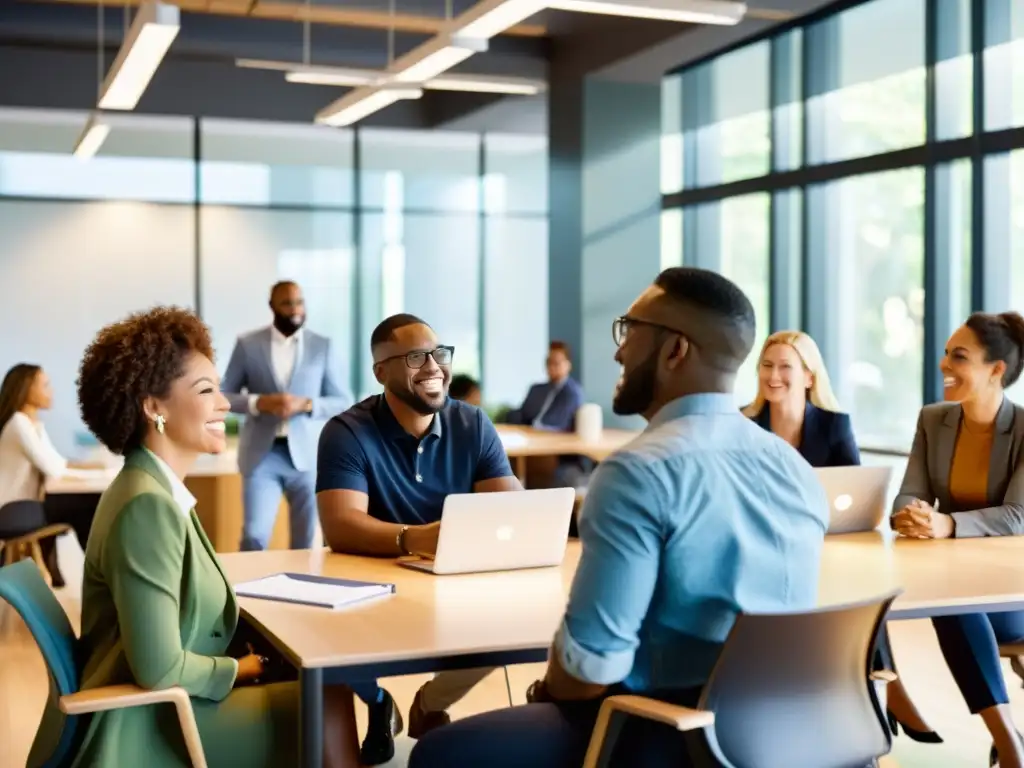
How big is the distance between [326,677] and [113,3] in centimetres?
818

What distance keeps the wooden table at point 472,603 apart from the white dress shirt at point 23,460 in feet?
10.1

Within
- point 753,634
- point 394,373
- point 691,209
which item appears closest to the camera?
point 753,634

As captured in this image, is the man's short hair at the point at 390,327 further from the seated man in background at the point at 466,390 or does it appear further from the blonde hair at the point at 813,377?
the seated man in background at the point at 466,390

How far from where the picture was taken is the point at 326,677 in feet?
7.58

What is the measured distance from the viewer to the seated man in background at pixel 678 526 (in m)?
2.07

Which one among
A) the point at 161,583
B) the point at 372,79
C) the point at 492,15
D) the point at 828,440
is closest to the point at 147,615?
the point at 161,583

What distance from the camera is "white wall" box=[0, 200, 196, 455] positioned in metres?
10.5

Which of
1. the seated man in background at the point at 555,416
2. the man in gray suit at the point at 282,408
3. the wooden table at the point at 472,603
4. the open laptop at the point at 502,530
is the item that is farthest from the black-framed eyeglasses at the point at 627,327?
the seated man in background at the point at 555,416

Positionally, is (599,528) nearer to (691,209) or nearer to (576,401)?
(576,401)

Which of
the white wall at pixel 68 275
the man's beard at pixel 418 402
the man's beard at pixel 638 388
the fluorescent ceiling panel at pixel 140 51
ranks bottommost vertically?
the man's beard at pixel 418 402

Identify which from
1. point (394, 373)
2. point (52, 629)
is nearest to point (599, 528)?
point (52, 629)

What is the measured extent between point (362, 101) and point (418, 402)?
169 inches

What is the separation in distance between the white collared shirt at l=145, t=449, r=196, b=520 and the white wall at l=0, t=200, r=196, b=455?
27.2ft

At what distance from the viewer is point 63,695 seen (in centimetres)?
238
